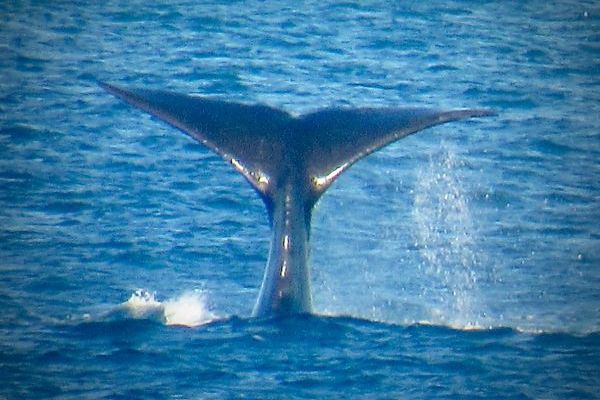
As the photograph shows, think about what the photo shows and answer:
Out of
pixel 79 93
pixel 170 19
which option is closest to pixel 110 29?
pixel 170 19

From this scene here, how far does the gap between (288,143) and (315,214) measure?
512 centimetres

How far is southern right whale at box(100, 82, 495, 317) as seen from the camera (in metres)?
11.9

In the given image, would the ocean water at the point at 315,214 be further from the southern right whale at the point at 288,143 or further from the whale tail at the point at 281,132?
the whale tail at the point at 281,132

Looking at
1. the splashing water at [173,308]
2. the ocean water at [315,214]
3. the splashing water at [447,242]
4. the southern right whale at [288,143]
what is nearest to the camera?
the ocean water at [315,214]

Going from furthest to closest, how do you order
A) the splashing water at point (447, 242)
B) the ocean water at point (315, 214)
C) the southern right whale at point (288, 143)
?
the splashing water at point (447, 242)
the southern right whale at point (288, 143)
the ocean water at point (315, 214)

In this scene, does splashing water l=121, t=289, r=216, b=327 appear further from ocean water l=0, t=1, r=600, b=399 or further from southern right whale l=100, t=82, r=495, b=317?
southern right whale l=100, t=82, r=495, b=317

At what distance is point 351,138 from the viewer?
12195 mm

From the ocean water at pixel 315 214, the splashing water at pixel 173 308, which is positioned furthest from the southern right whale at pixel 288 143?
the splashing water at pixel 173 308

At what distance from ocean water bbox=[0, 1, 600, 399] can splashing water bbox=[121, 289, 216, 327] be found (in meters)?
0.04

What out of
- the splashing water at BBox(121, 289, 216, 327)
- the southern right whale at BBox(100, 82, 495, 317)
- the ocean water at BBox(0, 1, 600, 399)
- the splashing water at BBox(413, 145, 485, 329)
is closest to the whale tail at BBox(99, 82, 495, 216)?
the southern right whale at BBox(100, 82, 495, 317)

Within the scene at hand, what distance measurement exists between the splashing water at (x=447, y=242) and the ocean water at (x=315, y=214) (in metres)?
0.05

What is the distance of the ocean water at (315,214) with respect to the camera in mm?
11805

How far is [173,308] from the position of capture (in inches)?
538

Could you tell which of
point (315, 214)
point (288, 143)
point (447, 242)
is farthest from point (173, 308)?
point (447, 242)
